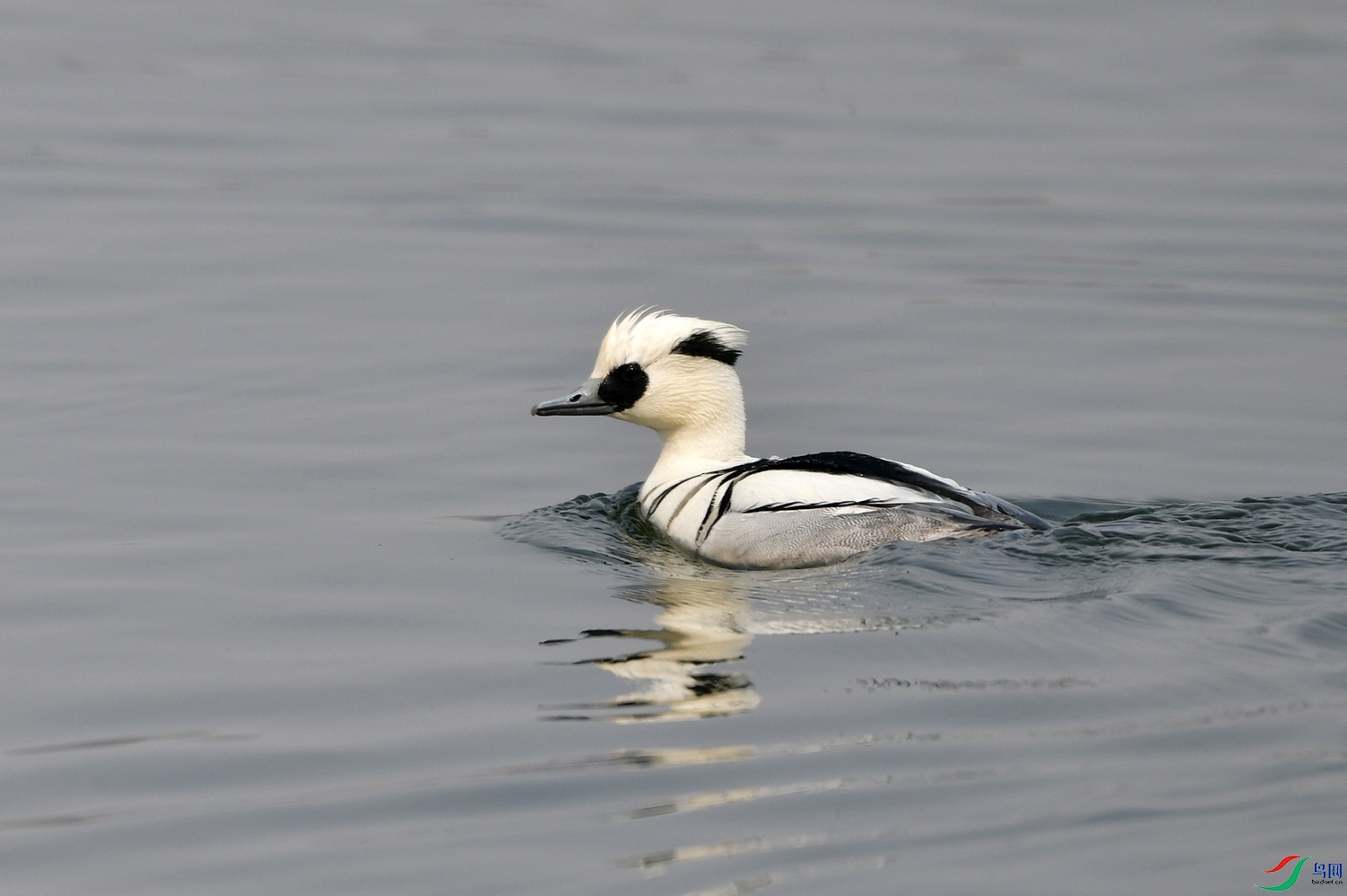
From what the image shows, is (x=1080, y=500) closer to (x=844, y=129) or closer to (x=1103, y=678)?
(x=1103, y=678)

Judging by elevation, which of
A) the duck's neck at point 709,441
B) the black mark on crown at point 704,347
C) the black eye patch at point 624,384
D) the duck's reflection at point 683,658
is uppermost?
the black mark on crown at point 704,347

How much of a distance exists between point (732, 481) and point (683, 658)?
1997mm

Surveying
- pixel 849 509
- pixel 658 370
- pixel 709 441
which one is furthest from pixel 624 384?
pixel 849 509

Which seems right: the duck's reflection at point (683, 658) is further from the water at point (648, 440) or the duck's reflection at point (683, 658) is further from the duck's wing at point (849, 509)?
the duck's wing at point (849, 509)

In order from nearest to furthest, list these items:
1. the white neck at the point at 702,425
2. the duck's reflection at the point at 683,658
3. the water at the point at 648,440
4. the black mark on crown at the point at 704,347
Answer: the water at the point at 648,440
the duck's reflection at the point at 683,658
the black mark on crown at the point at 704,347
the white neck at the point at 702,425

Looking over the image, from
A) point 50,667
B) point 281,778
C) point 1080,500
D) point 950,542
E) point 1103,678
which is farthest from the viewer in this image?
point 1080,500

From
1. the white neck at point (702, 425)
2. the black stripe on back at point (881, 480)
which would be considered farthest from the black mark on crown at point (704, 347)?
the black stripe on back at point (881, 480)

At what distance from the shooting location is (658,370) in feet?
31.0

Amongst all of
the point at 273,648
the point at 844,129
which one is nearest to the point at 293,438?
the point at 273,648

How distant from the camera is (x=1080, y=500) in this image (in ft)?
30.8

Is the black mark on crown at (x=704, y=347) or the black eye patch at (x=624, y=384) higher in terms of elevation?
the black mark on crown at (x=704, y=347)

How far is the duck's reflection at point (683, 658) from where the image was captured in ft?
21.9

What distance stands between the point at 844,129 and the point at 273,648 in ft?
35.2

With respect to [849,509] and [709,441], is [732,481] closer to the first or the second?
[709,441]
